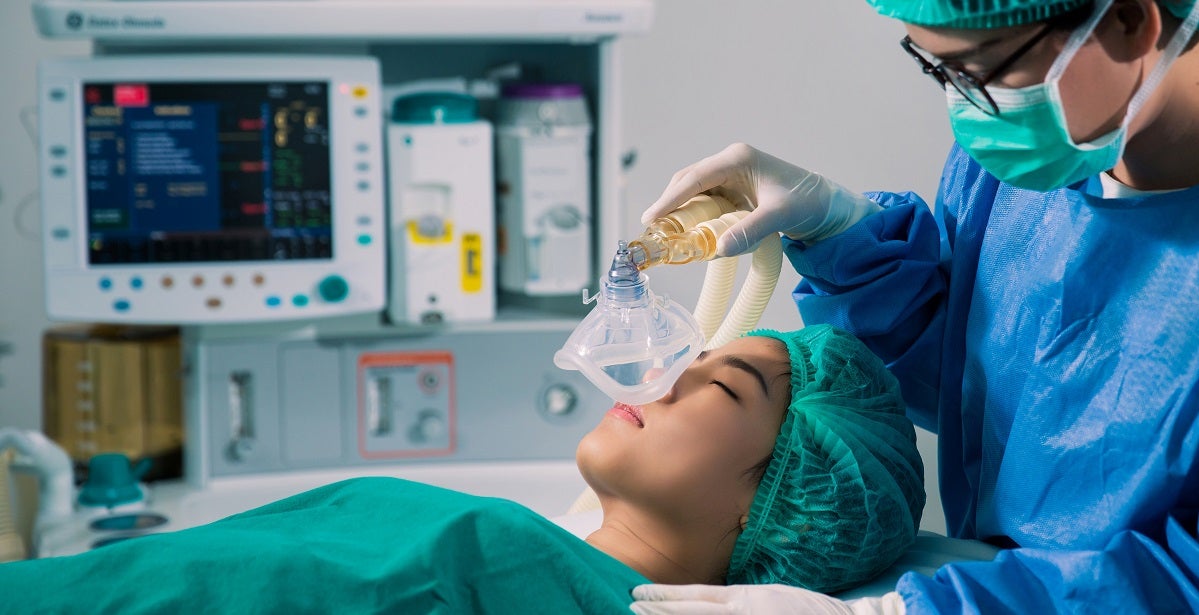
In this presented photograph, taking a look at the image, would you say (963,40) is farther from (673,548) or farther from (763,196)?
(673,548)

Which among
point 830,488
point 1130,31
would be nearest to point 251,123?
point 830,488

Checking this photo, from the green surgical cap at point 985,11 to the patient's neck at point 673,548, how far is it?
68cm

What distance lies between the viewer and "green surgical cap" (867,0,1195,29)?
45.6 inches

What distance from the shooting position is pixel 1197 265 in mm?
1296

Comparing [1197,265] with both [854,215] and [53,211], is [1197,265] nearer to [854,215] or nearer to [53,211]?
[854,215]

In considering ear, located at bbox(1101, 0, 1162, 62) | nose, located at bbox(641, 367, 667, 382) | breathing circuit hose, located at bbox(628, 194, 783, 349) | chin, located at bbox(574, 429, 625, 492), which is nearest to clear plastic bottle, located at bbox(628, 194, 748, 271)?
breathing circuit hose, located at bbox(628, 194, 783, 349)

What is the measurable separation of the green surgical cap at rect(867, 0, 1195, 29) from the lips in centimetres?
60

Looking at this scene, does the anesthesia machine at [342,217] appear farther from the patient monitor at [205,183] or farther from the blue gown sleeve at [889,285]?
the blue gown sleeve at [889,285]

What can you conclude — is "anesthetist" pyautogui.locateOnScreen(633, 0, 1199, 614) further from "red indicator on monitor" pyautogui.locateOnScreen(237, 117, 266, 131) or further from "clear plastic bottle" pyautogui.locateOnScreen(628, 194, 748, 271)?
"red indicator on monitor" pyautogui.locateOnScreen(237, 117, 266, 131)

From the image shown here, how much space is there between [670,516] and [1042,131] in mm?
646

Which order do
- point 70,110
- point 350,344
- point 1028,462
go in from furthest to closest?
1. point 350,344
2. point 70,110
3. point 1028,462

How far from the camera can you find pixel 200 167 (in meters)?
2.38

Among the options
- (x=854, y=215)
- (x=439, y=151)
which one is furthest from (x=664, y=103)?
(x=854, y=215)

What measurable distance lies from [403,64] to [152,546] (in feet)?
5.07
